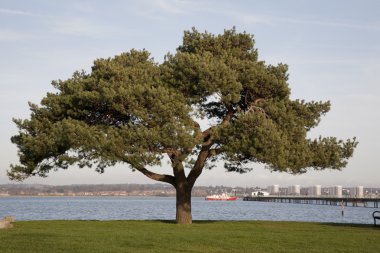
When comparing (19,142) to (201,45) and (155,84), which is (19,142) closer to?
(155,84)

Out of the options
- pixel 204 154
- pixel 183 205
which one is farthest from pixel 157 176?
pixel 204 154

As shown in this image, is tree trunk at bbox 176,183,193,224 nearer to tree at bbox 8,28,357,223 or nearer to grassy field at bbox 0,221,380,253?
tree at bbox 8,28,357,223

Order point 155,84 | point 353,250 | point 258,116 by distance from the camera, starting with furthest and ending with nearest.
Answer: point 155,84 < point 258,116 < point 353,250

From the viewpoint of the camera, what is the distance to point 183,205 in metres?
36.7

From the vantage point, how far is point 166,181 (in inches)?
1497

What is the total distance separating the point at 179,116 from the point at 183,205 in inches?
284

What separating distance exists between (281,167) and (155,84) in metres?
8.93

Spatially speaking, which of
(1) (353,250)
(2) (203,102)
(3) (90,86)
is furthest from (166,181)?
(1) (353,250)

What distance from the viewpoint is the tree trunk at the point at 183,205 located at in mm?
36500

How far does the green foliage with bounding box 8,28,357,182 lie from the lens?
31.4m

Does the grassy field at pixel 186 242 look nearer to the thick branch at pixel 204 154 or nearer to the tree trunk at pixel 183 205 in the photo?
the tree trunk at pixel 183 205

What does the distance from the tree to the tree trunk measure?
7 cm

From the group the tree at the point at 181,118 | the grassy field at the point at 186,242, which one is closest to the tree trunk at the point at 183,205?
the tree at the point at 181,118

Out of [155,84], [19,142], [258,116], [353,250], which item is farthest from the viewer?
[19,142]
